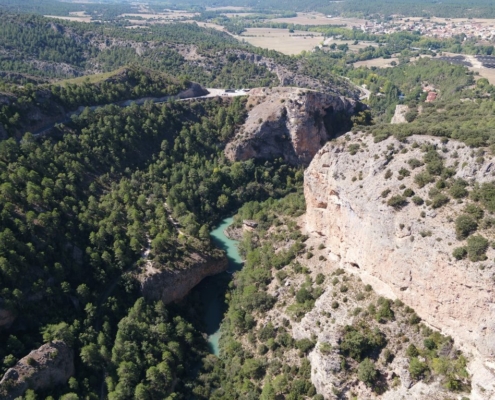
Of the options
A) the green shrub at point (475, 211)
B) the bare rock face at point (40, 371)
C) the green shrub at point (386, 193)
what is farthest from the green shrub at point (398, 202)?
the bare rock face at point (40, 371)

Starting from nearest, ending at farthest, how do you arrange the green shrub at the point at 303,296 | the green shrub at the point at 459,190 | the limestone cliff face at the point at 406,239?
the limestone cliff face at the point at 406,239 → the green shrub at the point at 459,190 → the green shrub at the point at 303,296

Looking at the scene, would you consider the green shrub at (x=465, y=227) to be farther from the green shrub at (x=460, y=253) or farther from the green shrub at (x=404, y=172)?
the green shrub at (x=404, y=172)

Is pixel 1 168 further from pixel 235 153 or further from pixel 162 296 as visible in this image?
pixel 235 153

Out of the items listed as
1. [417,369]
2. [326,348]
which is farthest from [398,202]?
[326,348]

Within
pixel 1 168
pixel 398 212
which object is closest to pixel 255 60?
pixel 1 168

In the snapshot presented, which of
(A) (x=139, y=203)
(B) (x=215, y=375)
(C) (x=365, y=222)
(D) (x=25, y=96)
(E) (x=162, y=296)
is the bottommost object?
(B) (x=215, y=375)

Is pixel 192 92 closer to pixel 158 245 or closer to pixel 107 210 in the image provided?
pixel 107 210
